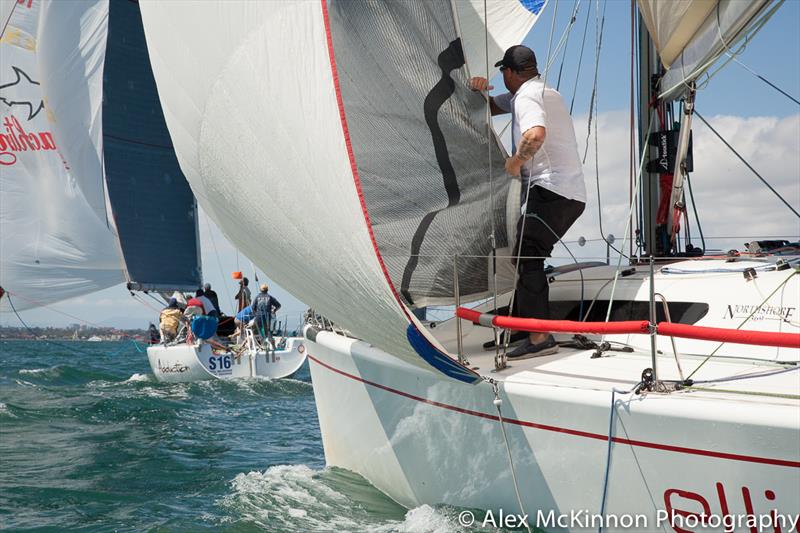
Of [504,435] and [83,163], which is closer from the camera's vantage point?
[504,435]

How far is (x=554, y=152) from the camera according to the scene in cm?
386

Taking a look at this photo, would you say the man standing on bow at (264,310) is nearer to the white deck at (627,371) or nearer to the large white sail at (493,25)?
the large white sail at (493,25)

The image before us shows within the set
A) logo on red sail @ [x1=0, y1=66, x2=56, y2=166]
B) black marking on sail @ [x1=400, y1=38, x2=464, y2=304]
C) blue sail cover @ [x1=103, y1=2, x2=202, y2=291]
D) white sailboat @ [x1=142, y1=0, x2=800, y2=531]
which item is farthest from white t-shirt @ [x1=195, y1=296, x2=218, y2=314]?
black marking on sail @ [x1=400, y1=38, x2=464, y2=304]

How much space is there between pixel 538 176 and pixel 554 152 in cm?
14

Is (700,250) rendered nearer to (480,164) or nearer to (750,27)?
(750,27)

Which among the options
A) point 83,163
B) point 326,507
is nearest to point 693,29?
point 326,507

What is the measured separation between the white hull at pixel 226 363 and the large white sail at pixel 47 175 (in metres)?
4.93

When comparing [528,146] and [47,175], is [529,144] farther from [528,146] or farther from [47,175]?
[47,175]

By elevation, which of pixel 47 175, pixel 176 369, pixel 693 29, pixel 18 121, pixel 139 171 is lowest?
pixel 176 369

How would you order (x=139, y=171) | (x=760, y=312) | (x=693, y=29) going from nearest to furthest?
(x=760, y=312) → (x=693, y=29) → (x=139, y=171)

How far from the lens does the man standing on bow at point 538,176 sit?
12.0 ft

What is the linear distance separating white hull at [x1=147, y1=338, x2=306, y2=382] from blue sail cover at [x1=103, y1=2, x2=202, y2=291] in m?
4.71

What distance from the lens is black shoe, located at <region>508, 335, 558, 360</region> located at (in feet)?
11.9

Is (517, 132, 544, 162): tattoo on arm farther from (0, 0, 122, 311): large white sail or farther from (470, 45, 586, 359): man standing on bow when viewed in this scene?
(0, 0, 122, 311): large white sail
